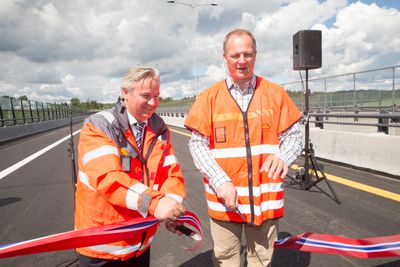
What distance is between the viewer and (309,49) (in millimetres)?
6180

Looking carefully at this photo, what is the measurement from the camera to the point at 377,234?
3844mm

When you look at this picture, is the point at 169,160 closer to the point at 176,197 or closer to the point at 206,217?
the point at 176,197

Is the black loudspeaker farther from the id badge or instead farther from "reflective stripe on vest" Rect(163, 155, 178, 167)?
the id badge

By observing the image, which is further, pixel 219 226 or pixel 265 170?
pixel 219 226

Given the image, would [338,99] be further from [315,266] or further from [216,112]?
[216,112]

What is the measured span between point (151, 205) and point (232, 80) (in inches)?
44.5

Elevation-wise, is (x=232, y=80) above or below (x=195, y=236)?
above

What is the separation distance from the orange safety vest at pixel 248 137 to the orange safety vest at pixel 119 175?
34 cm

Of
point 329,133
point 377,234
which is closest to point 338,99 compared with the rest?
point 329,133

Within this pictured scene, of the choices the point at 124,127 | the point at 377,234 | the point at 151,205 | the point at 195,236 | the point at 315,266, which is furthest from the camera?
the point at 377,234

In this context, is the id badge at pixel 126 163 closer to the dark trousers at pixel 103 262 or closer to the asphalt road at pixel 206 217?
the dark trousers at pixel 103 262

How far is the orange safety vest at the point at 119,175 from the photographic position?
1.67 meters

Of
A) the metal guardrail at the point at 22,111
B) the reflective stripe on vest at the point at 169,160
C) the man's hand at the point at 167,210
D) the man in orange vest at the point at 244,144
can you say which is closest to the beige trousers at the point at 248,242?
the man in orange vest at the point at 244,144

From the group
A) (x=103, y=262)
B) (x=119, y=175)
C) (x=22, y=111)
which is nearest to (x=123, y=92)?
(x=119, y=175)
